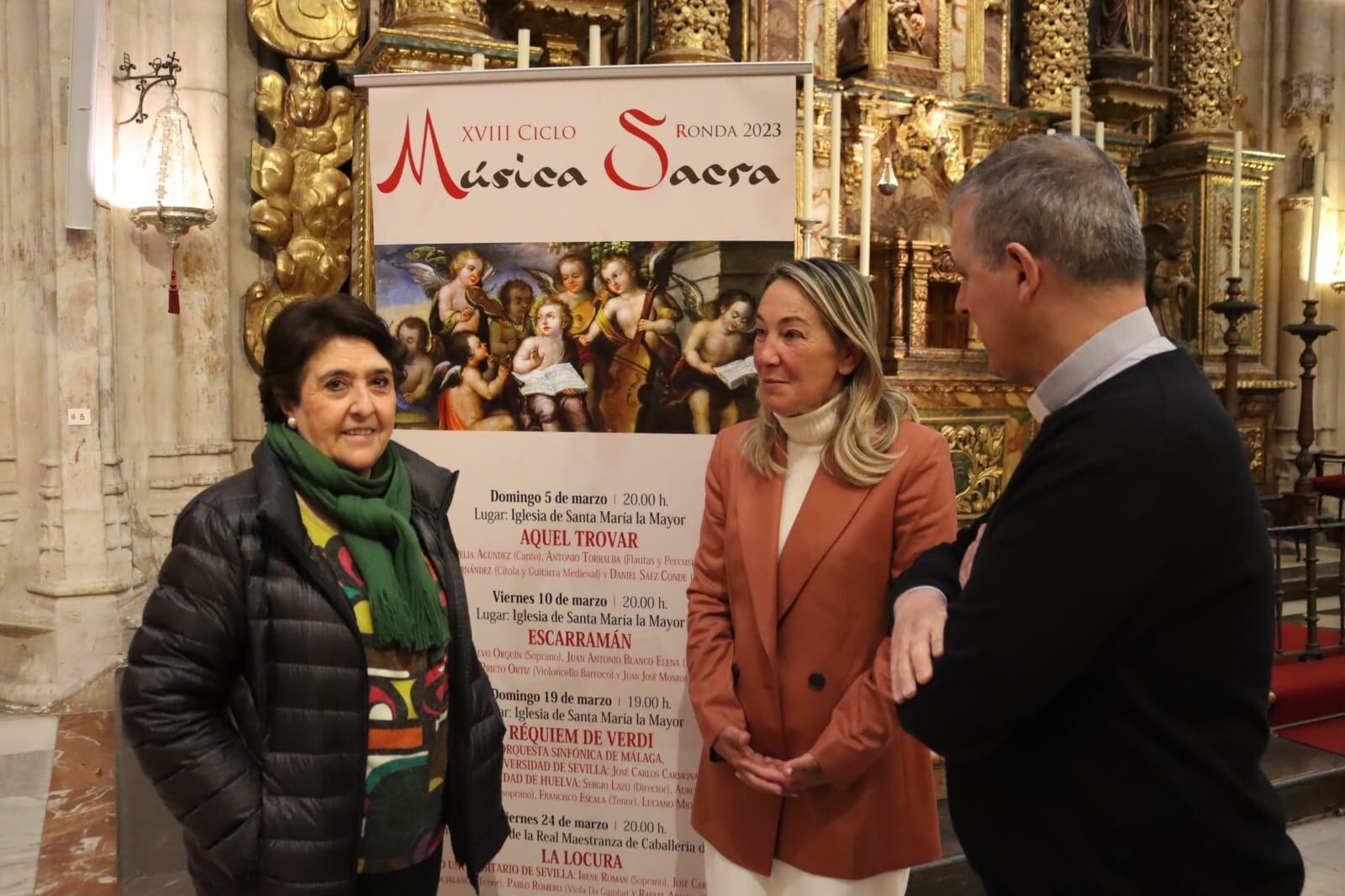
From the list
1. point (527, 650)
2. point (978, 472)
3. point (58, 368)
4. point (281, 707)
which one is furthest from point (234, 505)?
point (978, 472)

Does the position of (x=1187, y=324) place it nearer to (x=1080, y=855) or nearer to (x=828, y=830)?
(x=828, y=830)

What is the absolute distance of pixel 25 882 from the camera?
3.65m

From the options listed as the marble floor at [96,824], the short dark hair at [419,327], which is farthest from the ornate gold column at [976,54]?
the short dark hair at [419,327]

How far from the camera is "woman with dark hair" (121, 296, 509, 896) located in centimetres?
190

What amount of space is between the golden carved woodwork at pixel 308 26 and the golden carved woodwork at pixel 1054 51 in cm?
515

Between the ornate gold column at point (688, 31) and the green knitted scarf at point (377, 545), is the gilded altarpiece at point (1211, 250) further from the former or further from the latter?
the green knitted scarf at point (377, 545)

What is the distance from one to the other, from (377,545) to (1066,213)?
1.31 m

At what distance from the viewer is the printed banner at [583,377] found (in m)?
2.92

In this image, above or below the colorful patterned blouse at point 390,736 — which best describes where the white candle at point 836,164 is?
above

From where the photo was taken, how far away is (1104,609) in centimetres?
130

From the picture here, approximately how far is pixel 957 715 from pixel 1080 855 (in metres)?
0.22

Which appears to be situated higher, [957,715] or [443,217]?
[443,217]

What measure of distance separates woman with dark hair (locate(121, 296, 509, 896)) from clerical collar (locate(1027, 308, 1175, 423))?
1.18m

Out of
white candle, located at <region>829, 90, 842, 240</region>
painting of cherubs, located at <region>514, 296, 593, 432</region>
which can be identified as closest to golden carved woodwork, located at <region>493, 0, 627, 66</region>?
white candle, located at <region>829, 90, 842, 240</region>
